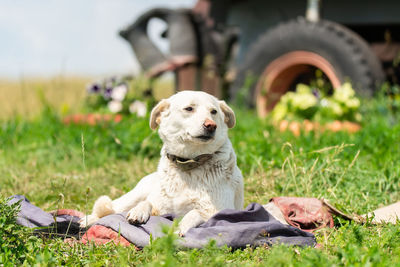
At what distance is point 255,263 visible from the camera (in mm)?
2406

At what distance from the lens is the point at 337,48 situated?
632 centimetres

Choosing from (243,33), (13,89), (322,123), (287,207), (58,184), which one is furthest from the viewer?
(13,89)

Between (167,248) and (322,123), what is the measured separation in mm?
4282

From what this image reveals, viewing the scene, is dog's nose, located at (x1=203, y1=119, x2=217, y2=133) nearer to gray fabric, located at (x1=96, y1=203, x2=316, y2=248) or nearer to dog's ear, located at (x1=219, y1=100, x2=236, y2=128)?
dog's ear, located at (x1=219, y1=100, x2=236, y2=128)

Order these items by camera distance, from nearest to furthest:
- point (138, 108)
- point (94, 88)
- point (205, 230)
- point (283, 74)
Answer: point (205, 230) → point (283, 74) → point (138, 108) → point (94, 88)

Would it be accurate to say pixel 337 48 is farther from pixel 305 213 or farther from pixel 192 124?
pixel 192 124

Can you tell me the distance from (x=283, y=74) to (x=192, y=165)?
173 inches

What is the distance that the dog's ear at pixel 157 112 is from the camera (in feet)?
9.53

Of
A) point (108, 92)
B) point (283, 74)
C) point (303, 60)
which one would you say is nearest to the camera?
point (303, 60)

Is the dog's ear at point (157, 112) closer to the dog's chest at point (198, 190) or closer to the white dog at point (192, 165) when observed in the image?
the white dog at point (192, 165)

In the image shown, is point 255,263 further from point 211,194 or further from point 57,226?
point 57,226

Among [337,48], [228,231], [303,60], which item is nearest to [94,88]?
[303,60]

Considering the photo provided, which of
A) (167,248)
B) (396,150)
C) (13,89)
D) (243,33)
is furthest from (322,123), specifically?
(13,89)

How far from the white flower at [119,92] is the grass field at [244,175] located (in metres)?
0.88
